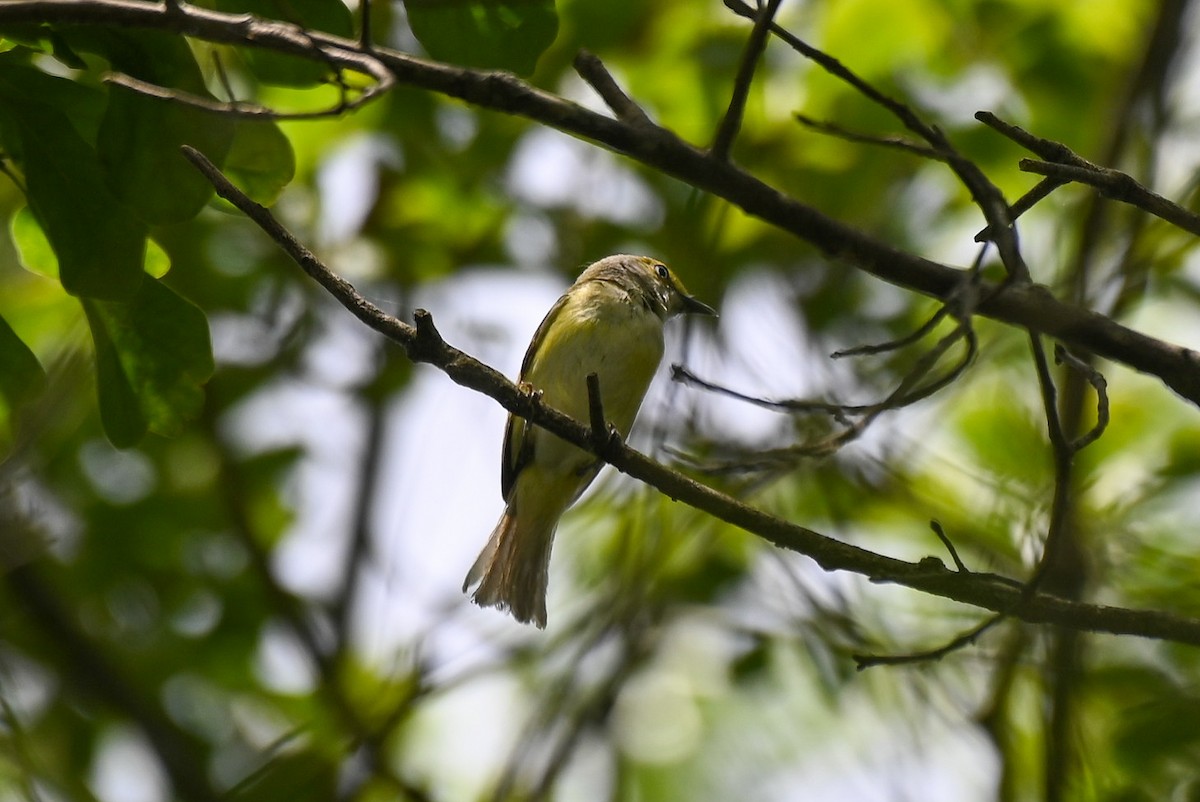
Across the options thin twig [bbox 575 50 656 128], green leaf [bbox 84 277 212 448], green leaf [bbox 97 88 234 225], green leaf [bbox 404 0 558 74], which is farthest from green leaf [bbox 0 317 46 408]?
thin twig [bbox 575 50 656 128]

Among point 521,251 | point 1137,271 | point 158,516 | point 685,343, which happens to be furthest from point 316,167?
point 1137,271

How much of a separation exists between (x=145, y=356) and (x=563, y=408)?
234 centimetres

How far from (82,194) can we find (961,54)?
4.07m

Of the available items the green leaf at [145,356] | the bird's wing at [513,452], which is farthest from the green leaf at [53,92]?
the bird's wing at [513,452]

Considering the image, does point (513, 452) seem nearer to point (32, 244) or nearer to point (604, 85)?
point (32, 244)

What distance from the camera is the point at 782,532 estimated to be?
108 inches

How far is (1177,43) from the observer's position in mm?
4996

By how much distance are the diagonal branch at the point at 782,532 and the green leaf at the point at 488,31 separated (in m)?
0.55

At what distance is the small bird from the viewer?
487 cm

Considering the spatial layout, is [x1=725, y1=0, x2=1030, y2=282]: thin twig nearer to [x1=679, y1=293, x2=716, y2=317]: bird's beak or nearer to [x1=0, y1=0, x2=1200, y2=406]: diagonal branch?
[x1=0, y1=0, x2=1200, y2=406]: diagonal branch

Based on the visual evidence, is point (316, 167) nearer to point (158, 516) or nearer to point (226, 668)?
point (158, 516)

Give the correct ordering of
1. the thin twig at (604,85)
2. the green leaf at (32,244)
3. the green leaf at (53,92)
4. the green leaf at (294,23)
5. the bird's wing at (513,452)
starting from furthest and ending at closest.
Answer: the bird's wing at (513,452)
the green leaf at (32,244)
the green leaf at (294,23)
the green leaf at (53,92)
the thin twig at (604,85)

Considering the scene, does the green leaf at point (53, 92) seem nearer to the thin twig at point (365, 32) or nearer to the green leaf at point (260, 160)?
the green leaf at point (260, 160)

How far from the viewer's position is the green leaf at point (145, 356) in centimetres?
279
